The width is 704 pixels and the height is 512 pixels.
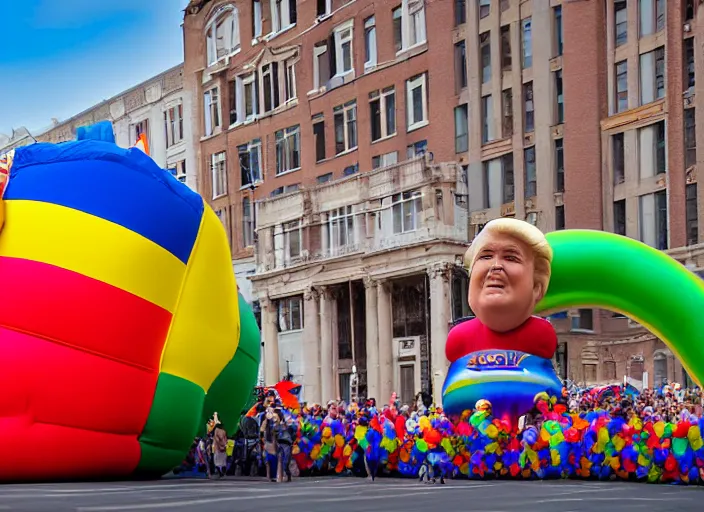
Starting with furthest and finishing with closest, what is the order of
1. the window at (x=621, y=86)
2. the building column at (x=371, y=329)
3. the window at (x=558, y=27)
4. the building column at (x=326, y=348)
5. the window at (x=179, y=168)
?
1. the window at (x=179, y=168)
2. the building column at (x=326, y=348)
3. the building column at (x=371, y=329)
4. the window at (x=558, y=27)
5. the window at (x=621, y=86)

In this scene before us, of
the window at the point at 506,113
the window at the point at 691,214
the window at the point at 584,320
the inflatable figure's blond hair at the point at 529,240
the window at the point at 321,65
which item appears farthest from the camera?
the window at the point at 321,65

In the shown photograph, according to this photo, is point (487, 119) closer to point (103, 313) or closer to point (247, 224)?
point (247, 224)

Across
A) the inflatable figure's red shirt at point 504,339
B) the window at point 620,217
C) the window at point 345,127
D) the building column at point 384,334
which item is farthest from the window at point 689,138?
the window at point 345,127

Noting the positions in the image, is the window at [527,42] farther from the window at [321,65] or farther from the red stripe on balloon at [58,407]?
the red stripe on balloon at [58,407]

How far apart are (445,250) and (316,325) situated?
6861 mm

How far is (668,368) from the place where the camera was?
31812mm

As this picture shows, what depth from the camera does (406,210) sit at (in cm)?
3991

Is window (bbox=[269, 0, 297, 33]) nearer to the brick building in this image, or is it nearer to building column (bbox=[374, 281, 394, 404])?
the brick building

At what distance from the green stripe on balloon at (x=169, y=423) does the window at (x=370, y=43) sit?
25725mm

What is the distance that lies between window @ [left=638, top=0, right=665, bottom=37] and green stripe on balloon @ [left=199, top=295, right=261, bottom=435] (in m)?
16.0

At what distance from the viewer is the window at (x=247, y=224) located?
1895 inches

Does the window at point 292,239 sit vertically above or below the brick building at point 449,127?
below

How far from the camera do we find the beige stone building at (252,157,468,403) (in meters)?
38.6

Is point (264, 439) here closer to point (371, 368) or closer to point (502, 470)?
point (502, 470)
